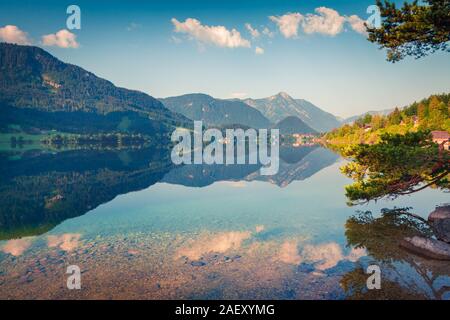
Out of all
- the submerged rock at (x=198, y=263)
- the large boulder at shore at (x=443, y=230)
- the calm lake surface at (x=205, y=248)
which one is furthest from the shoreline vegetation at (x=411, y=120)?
the submerged rock at (x=198, y=263)

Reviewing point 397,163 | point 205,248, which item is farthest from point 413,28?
point 205,248

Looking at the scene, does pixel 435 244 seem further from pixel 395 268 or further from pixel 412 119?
pixel 412 119

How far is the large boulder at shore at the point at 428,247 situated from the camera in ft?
65.9

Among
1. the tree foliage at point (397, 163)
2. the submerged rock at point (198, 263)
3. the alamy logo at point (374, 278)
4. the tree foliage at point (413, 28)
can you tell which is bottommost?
the submerged rock at point (198, 263)

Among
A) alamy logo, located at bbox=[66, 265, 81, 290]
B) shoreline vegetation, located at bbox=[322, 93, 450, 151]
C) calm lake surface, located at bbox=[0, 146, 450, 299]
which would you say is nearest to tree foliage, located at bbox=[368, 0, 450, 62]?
calm lake surface, located at bbox=[0, 146, 450, 299]

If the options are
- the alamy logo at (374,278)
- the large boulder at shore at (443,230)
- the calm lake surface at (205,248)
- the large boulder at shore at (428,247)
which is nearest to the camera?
the alamy logo at (374,278)

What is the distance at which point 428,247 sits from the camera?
20797 millimetres

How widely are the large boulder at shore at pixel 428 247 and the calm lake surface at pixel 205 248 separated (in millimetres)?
746

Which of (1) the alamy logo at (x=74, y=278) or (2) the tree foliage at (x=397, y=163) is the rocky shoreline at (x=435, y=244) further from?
(1) the alamy logo at (x=74, y=278)

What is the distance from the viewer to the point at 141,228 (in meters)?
30.7

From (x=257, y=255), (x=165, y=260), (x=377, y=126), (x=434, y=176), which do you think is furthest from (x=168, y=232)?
(x=377, y=126)

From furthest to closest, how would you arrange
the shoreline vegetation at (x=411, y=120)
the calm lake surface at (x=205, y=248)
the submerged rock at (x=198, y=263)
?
the shoreline vegetation at (x=411, y=120)
the submerged rock at (x=198, y=263)
the calm lake surface at (x=205, y=248)

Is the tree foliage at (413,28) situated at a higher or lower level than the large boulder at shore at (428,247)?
higher

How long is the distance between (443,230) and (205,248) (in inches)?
674
